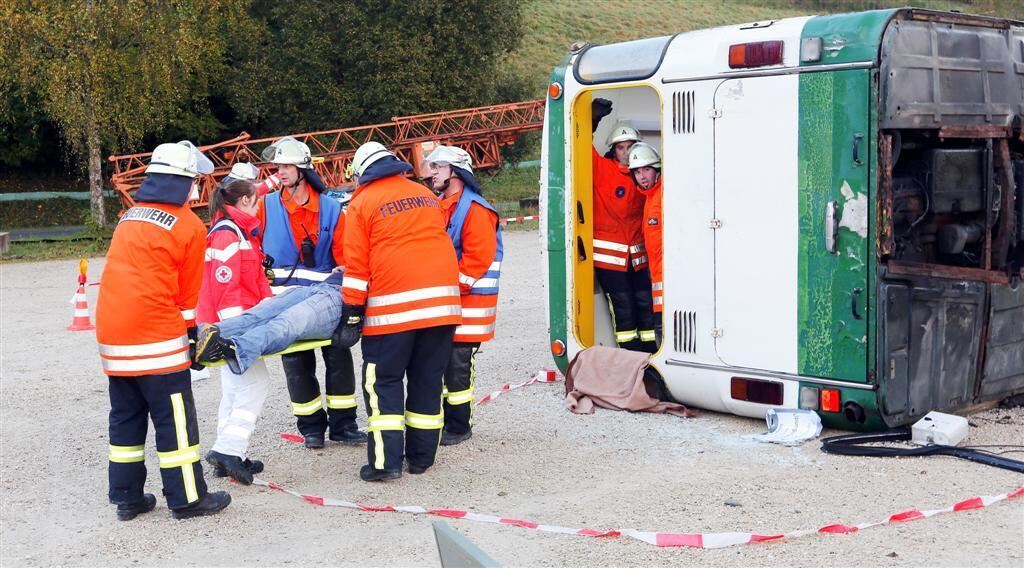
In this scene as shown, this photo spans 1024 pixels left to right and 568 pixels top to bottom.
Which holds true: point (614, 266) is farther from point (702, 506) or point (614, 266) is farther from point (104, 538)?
point (104, 538)

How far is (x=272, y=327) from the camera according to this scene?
237 inches

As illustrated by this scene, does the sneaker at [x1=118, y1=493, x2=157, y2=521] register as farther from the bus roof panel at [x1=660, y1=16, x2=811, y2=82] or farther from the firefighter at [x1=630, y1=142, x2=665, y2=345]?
the bus roof panel at [x1=660, y1=16, x2=811, y2=82]

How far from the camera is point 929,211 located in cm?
648

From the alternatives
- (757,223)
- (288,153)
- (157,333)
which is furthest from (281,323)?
(757,223)

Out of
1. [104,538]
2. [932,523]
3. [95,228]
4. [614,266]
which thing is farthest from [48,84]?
[932,523]

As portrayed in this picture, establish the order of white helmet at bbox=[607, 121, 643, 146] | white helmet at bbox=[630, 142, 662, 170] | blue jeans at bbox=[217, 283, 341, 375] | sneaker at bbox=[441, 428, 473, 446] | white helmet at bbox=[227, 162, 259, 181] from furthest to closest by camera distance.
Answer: white helmet at bbox=[607, 121, 643, 146] < white helmet at bbox=[630, 142, 662, 170] < white helmet at bbox=[227, 162, 259, 181] < sneaker at bbox=[441, 428, 473, 446] < blue jeans at bbox=[217, 283, 341, 375]

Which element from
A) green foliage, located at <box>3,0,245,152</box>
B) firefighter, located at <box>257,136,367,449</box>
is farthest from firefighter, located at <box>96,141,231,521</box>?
green foliage, located at <box>3,0,245,152</box>

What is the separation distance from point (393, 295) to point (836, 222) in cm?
248

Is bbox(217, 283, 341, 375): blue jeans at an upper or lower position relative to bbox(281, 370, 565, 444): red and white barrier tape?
upper

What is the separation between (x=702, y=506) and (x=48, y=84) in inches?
861

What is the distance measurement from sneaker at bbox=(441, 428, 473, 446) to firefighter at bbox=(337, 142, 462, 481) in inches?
26.0

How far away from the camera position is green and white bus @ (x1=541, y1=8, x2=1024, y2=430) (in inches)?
247

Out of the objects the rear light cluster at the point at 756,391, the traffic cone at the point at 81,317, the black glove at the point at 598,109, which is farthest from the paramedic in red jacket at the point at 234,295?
the traffic cone at the point at 81,317

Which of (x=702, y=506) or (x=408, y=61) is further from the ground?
(x=408, y=61)
